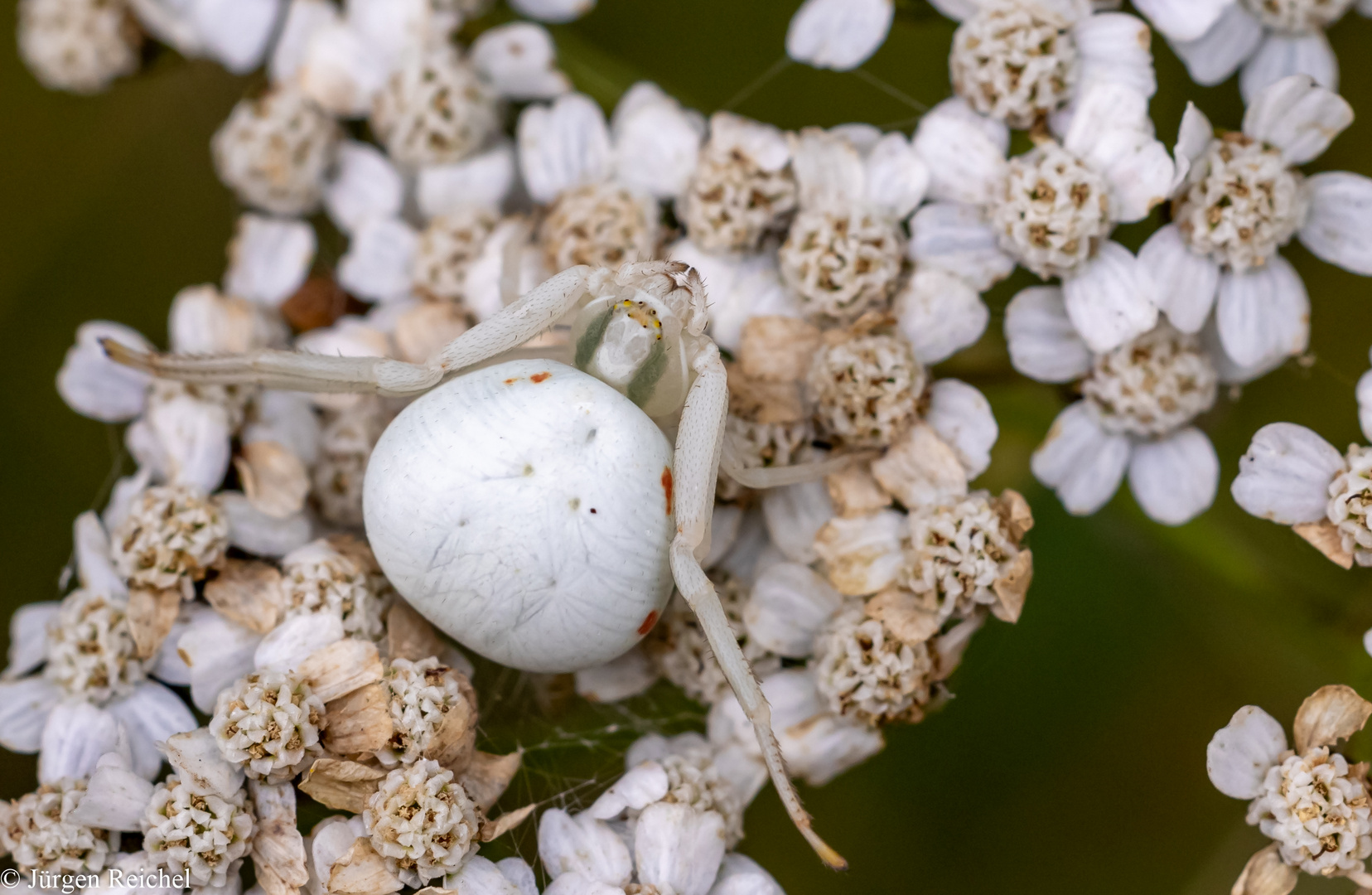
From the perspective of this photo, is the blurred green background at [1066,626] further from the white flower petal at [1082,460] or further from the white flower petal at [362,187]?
the white flower petal at [362,187]

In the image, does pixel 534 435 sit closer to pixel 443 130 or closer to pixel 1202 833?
pixel 443 130

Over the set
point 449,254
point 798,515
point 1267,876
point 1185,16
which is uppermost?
point 1185,16

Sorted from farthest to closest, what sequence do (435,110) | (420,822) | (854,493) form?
(435,110)
(854,493)
(420,822)

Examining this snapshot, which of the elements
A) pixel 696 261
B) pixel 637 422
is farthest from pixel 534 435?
pixel 696 261

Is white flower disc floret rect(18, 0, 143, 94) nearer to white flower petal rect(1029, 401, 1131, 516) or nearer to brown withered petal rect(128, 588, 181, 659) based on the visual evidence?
brown withered petal rect(128, 588, 181, 659)

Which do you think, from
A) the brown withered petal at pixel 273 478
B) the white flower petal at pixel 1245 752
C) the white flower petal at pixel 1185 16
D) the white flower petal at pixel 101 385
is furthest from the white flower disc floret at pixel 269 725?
the white flower petal at pixel 1185 16

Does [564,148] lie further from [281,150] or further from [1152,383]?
[1152,383]

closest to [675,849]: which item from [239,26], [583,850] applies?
[583,850]

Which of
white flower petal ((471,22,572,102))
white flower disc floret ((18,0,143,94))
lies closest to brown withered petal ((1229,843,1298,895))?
white flower petal ((471,22,572,102))
